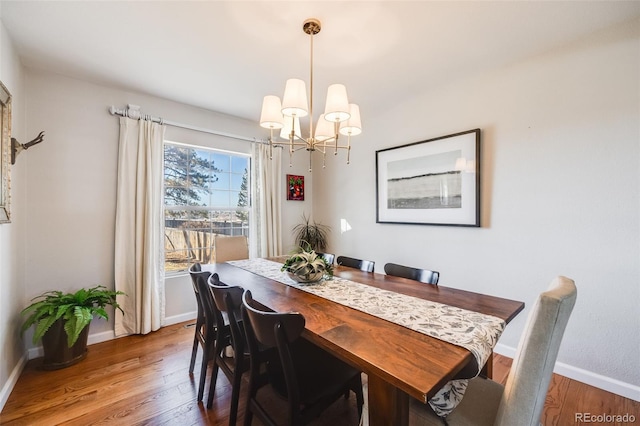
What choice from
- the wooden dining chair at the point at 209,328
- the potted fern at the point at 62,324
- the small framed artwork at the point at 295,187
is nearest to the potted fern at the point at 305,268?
the wooden dining chair at the point at 209,328

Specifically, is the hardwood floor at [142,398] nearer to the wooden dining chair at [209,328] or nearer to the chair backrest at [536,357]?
the wooden dining chair at [209,328]

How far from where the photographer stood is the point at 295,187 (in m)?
4.09

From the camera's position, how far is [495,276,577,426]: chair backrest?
83 centimetres

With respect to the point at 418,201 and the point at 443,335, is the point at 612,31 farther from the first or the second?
the point at 443,335

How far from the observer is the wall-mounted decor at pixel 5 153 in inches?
67.3

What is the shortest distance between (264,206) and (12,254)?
2310 millimetres

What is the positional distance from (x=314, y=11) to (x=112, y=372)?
10.1ft

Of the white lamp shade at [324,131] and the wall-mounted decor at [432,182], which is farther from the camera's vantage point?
the wall-mounted decor at [432,182]

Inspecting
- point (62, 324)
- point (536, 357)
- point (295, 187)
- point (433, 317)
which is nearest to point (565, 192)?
point (433, 317)

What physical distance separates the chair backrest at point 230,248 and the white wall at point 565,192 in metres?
2.07

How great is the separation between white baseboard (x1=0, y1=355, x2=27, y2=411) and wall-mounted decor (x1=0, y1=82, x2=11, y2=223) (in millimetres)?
1139

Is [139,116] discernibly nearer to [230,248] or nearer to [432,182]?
[230,248]

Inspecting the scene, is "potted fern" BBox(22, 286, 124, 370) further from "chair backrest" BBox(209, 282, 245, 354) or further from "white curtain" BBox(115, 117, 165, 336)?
"chair backrest" BBox(209, 282, 245, 354)

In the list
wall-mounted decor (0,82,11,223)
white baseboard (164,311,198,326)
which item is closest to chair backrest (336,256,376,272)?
white baseboard (164,311,198,326)
